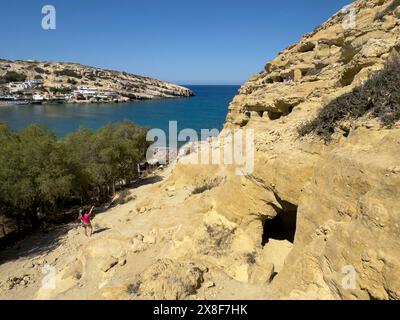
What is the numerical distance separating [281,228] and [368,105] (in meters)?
5.55

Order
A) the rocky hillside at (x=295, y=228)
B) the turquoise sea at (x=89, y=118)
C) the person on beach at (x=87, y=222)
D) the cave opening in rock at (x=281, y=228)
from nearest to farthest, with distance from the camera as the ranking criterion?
1. the rocky hillside at (x=295, y=228)
2. the cave opening in rock at (x=281, y=228)
3. the person on beach at (x=87, y=222)
4. the turquoise sea at (x=89, y=118)

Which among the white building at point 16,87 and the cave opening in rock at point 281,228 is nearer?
the cave opening in rock at point 281,228

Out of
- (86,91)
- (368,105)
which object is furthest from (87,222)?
(86,91)

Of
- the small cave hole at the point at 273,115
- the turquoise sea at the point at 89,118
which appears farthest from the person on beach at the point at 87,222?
the turquoise sea at the point at 89,118

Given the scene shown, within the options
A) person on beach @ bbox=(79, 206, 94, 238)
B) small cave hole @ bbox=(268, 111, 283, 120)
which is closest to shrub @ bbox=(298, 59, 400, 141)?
small cave hole @ bbox=(268, 111, 283, 120)

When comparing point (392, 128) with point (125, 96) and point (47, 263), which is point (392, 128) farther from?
point (125, 96)

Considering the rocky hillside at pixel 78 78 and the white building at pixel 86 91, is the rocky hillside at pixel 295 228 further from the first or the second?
the rocky hillside at pixel 78 78

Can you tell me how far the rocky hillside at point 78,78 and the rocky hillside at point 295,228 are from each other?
129 m

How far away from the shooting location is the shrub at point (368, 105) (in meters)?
7.43

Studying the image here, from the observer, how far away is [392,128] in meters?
7.12

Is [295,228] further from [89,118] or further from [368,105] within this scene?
[89,118]

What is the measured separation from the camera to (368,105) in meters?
8.16

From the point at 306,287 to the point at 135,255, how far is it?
6911 millimetres

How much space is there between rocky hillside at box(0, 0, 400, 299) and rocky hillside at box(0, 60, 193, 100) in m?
129
